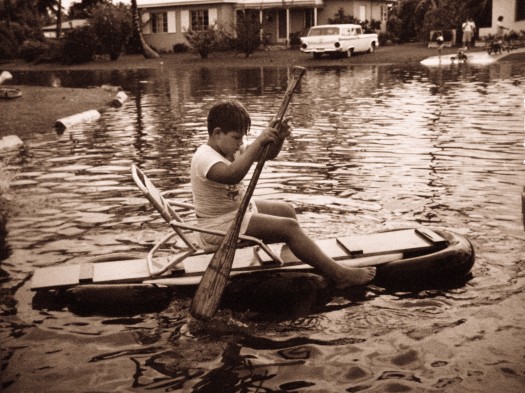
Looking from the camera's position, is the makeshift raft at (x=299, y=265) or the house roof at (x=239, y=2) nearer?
the makeshift raft at (x=299, y=265)

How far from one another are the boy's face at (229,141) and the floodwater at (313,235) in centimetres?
114

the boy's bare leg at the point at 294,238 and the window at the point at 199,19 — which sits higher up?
the window at the point at 199,19

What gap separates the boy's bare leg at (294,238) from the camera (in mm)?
5141

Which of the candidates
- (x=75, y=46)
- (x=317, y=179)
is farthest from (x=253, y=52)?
(x=317, y=179)

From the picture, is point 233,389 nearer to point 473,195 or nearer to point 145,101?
point 473,195

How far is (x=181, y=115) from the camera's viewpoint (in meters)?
17.0

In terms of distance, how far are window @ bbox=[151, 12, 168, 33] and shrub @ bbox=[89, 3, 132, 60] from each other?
584 cm

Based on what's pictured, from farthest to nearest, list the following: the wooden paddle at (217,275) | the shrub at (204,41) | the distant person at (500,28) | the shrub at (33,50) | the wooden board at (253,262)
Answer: the shrub at (33,50) < the shrub at (204,41) < the distant person at (500,28) < the wooden board at (253,262) < the wooden paddle at (217,275)

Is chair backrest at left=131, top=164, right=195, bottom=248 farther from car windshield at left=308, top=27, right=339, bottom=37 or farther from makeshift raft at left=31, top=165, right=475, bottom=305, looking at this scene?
car windshield at left=308, top=27, right=339, bottom=37

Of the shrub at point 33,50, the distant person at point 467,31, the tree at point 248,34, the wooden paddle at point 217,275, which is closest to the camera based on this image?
the wooden paddle at point 217,275

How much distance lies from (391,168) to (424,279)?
4.69 m

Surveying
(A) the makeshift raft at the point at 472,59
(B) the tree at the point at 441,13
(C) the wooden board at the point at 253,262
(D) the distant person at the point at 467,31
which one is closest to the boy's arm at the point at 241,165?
(C) the wooden board at the point at 253,262

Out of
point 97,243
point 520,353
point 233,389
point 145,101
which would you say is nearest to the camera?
point 233,389

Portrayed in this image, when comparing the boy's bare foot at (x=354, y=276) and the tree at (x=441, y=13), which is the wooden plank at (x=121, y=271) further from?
the tree at (x=441, y=13)
